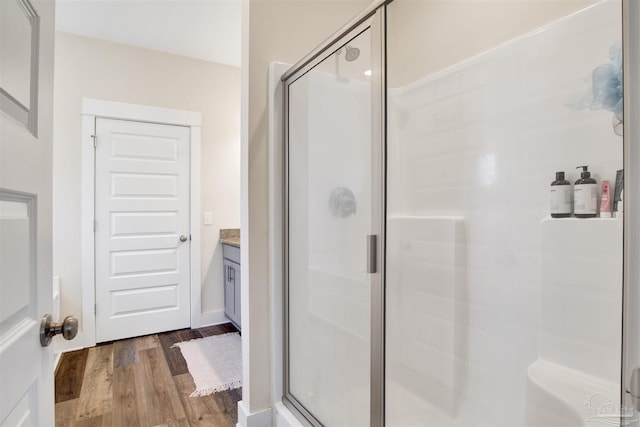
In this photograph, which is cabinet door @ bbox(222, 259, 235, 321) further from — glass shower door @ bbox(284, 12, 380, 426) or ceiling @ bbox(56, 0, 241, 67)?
ceiling @ bbox(56, 0, 241, 67)

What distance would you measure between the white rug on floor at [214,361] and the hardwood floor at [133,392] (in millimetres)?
61

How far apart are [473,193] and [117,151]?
2.95 m

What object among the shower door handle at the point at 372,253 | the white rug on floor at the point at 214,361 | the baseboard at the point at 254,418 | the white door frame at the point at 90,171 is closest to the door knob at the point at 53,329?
the shower door handle at the point at 372,253

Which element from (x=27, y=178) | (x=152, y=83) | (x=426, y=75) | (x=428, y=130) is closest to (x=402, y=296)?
(x=428, y=130)

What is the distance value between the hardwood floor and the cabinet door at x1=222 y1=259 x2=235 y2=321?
2.01 feet

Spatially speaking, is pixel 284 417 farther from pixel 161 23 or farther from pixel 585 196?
pixel 161 23

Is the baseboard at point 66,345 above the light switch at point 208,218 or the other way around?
the other way around

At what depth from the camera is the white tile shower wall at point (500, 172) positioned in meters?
1.47

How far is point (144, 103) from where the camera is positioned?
3.17 m

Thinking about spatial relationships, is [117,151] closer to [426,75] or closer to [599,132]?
[426,75]

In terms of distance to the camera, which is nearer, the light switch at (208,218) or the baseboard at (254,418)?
the baseboard at (254,418)

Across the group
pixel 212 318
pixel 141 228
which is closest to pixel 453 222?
pixel 212 318

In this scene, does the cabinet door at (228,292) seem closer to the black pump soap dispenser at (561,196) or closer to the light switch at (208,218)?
the light switch at (208,218)

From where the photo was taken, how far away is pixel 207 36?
9.78 ft
